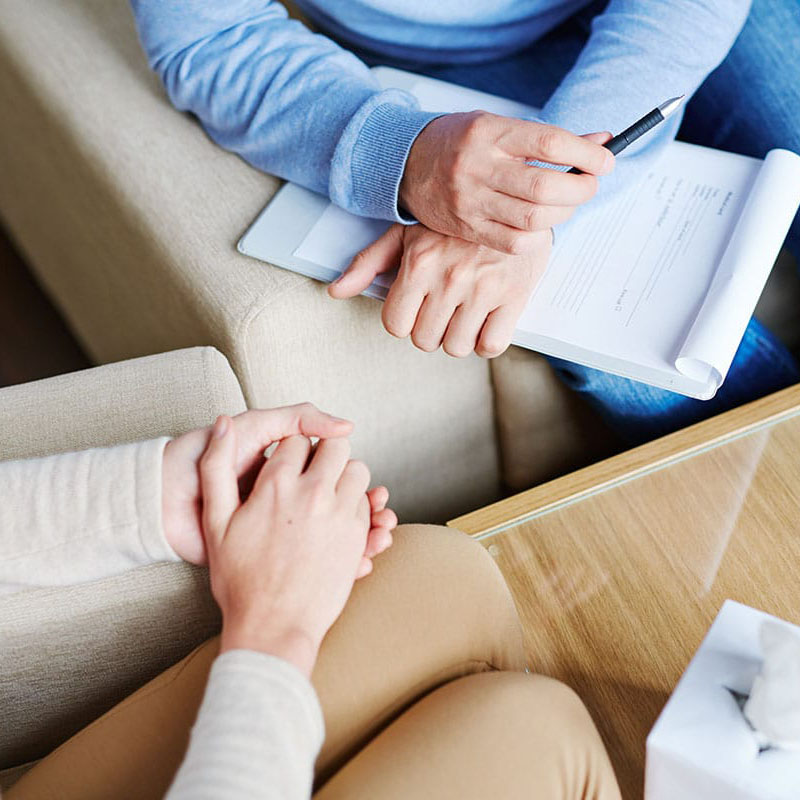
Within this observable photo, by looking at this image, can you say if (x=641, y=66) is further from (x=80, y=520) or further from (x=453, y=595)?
(x=80, y=520)

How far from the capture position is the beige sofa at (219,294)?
34.2 inches

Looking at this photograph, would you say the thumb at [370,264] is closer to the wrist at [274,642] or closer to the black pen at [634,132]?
the black pen at [634,132]

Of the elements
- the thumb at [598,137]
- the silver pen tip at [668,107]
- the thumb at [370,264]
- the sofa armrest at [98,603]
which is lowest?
A: the sofa armrest at [98,603]

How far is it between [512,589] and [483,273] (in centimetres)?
28

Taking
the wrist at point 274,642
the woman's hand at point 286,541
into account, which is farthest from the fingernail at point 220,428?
the wrist at point 274,642

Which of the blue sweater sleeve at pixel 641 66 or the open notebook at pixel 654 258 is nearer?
the open notebook at pixel 654 258

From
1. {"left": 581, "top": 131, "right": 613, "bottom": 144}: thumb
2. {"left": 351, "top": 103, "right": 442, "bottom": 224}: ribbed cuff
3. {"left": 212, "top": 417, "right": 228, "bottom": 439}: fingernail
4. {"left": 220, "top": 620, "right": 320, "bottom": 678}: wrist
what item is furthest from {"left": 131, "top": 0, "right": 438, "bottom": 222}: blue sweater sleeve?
{"left": 220, "top": 620, "right": 320, "bottom": 678}: wrist

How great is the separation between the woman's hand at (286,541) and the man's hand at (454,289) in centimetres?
19

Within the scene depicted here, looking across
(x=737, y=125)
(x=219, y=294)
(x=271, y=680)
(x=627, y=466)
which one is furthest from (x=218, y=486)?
(x=737, y=125)

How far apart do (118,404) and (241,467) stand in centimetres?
16

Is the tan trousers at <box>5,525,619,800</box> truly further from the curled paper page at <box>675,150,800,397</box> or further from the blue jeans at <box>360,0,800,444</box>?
the blue jeans at <box>360,0,800,444</box>

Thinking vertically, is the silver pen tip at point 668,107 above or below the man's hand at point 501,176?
above

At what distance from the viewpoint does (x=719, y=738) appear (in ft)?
1.74

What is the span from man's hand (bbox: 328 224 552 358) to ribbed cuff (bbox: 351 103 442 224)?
1.7 inches
